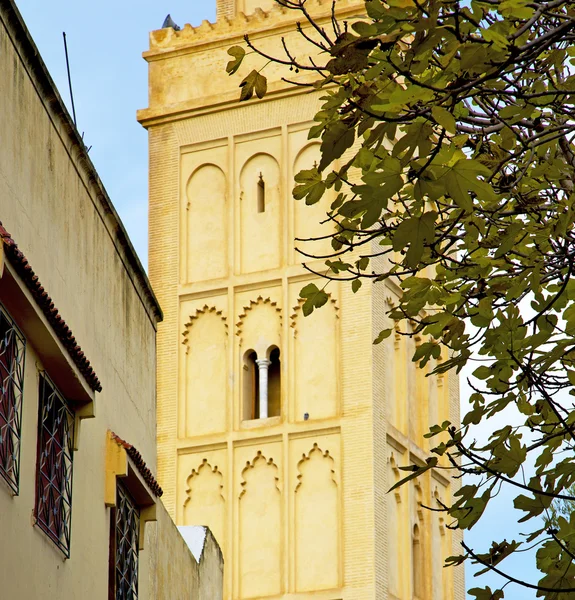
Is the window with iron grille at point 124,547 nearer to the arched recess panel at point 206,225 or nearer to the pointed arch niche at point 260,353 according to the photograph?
the pointed arch niche at point 260,353

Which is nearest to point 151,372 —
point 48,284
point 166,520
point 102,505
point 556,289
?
point 166,520

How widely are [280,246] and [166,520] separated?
15.2 m

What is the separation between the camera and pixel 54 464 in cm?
855

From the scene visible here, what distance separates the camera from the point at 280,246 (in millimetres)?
27422

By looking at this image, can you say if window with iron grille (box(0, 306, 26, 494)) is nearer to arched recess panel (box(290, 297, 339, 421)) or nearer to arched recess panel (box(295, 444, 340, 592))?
arched recess panel (box(295, 444, 340, 592))

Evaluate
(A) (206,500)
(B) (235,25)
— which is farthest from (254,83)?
(B) (235,25)

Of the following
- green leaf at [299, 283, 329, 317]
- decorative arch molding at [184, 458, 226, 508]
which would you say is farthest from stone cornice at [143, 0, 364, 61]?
green leaf at [299, 283, 329, 317]

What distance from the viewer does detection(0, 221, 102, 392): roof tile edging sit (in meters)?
7.46

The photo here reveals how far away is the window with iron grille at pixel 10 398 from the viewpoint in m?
7.50

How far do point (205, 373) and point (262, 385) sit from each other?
1.07 metres

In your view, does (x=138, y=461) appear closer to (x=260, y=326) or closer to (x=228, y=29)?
(x=260, y=326)

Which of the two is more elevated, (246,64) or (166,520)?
(246,64)

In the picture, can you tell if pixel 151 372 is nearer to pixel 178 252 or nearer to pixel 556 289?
pixel 556 289

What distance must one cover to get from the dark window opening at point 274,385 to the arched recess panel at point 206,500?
136 centimetres
